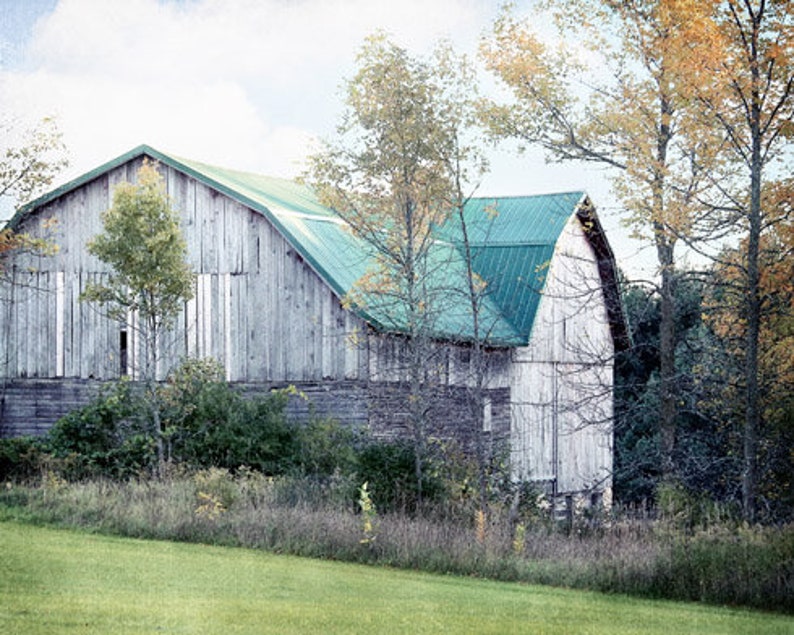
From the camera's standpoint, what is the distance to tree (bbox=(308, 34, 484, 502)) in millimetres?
18688

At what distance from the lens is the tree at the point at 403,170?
736 inches

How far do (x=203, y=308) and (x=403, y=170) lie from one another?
635 cm

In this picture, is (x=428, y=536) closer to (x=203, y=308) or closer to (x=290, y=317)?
(x=290, y=317)

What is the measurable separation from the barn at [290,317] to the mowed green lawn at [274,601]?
763 centimetres

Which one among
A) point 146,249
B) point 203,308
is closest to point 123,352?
point 203,308

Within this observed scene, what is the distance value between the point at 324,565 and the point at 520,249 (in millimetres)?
14825

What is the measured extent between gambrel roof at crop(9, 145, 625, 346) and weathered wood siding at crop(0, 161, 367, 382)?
1.51 feet

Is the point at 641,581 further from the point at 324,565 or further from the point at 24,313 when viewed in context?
the point at 24,313

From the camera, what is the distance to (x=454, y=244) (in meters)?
23.6

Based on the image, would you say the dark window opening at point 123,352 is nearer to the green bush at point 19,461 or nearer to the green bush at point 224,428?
the green bush at point 224,428

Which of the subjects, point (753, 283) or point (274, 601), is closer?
point (274, 601)

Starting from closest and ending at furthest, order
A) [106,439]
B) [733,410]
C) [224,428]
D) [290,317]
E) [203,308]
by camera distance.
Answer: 1. [733,410]
2. [224,428]
3. [106,439]
4. [290,317]
5. [203,308]

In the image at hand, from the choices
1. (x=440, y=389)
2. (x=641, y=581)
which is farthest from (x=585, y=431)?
(x=641, y=581)

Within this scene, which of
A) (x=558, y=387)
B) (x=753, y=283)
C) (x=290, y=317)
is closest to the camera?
(x=753, y=283)
